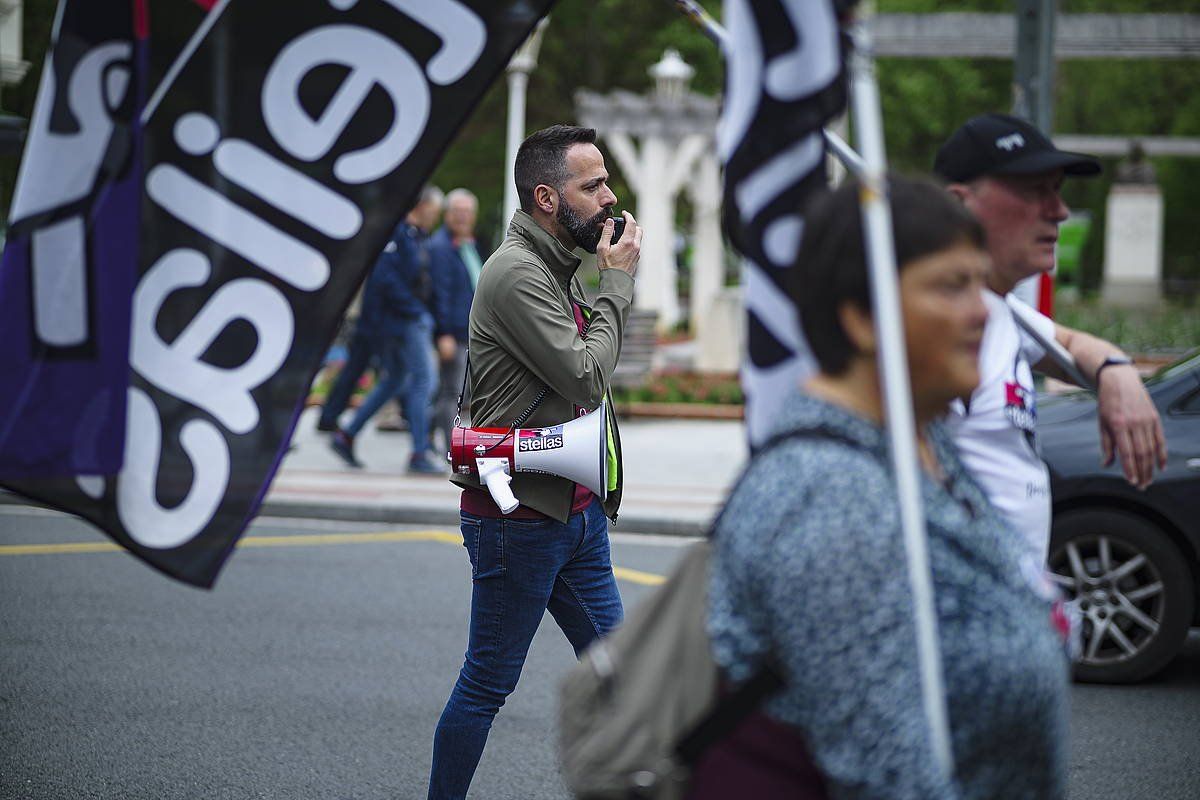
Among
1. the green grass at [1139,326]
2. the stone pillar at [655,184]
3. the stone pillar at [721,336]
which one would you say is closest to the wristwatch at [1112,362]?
the stone pillar at [721,336]

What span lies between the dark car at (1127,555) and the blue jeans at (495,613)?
3105 mm

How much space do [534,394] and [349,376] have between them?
7997 millimetres

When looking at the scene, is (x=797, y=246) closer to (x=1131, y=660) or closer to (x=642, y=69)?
(x=1131, y=660)

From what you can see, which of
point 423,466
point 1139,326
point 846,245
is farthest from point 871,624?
point 1139,326

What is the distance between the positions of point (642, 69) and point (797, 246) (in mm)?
31063

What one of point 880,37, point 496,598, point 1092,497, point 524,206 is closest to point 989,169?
point 524,206

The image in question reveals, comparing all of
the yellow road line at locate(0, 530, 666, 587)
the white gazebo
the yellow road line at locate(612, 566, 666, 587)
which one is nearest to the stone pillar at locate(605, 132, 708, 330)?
the white gazebo

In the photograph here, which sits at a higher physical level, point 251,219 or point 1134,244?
point 251,219

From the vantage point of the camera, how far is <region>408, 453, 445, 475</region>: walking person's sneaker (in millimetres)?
11289

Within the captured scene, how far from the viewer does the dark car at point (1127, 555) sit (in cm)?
600

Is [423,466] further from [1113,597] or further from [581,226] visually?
[581,226]

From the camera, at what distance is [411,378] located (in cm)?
1091

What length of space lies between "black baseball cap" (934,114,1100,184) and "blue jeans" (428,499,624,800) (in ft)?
4.38

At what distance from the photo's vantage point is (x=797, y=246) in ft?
6.73
